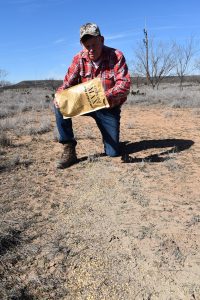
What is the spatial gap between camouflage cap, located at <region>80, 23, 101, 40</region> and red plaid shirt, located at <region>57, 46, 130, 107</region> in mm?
323

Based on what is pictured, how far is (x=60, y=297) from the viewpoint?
93.1 inches

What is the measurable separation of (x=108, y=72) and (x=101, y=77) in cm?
9

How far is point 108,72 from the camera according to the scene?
4293 mm

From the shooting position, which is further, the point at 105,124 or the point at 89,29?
the point at 105,124

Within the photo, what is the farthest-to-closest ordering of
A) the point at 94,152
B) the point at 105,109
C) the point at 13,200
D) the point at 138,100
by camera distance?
the point at 138,100 → the point at 94,152 → the point at 105,109 → the point at 13,200

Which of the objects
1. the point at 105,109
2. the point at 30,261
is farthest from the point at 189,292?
the point at 105,109

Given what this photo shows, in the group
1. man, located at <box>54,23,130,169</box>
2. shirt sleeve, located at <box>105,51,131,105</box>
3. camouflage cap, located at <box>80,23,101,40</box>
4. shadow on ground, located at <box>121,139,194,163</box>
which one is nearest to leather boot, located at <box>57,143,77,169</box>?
man, located at <box>54,23,130,169</box>

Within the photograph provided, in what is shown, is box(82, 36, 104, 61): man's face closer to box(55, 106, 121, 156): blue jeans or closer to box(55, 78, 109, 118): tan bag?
box(55, 78, 109, 118): tan bag

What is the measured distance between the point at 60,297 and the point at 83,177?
6.06 feet

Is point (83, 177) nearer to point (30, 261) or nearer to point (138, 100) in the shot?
point (30, 261)

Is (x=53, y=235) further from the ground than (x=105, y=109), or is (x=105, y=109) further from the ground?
(x=105, y=109)

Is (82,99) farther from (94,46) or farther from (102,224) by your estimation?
(102,224)

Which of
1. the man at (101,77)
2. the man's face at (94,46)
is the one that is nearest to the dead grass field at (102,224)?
the man at (101,77)

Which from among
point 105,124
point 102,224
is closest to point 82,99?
point 105,124
